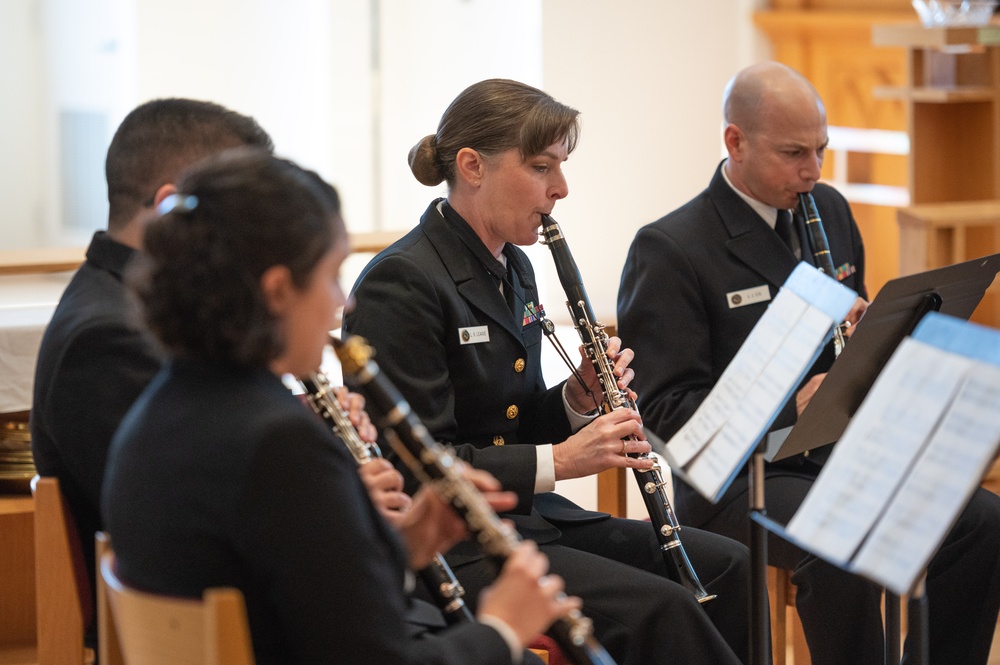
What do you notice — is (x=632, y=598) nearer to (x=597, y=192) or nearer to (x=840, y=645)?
(x=840, y=645)

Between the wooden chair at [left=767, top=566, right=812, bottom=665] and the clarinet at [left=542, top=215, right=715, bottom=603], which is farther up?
the clarinet at [left=542, top=215, right=715, bottom=603]

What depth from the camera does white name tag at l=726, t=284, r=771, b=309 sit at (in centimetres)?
261

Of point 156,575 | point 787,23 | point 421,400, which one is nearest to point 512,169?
point 421,400

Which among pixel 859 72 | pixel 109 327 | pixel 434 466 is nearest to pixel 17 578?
pixel 109 327

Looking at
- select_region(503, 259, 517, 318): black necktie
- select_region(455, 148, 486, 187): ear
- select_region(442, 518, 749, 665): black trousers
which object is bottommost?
select_region(442, 518, 749, 665): black trousers

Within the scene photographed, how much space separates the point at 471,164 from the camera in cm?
222

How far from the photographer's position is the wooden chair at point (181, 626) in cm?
117

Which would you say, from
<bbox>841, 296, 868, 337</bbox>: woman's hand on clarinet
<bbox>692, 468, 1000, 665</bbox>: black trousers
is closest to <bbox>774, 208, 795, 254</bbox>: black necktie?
<bbox>841, 296, 868, 337</bbox>: woman's hand on clarinet

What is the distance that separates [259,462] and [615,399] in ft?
3.45

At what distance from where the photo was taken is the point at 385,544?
1.32m

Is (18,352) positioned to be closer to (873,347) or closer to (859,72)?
(873,347)

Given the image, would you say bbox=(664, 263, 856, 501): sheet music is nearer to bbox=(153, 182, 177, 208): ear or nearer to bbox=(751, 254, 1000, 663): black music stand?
bbox=(751, 254, 1000, 663): black music stand

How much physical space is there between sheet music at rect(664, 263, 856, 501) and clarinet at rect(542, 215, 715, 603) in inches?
14.7

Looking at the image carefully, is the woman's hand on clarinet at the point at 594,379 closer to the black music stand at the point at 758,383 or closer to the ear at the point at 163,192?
the black music stand at the point at 758,383
